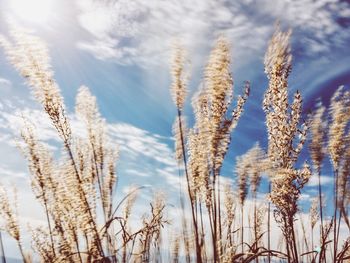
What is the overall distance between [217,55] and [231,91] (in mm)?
266

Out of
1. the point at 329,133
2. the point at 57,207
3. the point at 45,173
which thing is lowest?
the point at 57,207

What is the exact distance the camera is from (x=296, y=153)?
293 centimetres

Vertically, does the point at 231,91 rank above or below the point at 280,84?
below

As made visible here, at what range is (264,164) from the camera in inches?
125

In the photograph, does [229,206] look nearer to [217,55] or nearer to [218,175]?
[218,175]

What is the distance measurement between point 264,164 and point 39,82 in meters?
1.96

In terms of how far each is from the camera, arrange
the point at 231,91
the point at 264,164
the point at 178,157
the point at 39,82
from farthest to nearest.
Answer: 1. the point at 178,157
2. the point at 264,164
3. the point at 231,91
4. the point at 39,82

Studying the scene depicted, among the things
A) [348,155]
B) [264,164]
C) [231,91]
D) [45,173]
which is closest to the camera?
[231,91]

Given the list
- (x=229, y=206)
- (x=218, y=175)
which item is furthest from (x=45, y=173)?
(x=229, y=206)

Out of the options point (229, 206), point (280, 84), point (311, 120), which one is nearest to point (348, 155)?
point (311, 120)

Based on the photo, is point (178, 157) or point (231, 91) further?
point (178, 157)

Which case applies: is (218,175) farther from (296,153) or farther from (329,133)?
(329,133)

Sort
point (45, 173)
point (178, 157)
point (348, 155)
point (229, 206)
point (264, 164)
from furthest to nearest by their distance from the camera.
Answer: point (229, 206) → point (178, 157) → point (264, 164) → point (348, 155) → point (45, 173)

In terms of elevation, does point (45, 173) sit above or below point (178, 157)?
below
